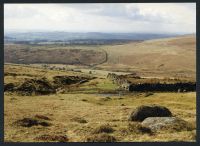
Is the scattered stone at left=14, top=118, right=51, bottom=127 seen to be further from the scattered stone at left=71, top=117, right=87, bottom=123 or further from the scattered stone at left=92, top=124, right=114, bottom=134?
the scattered stone at left=92, top=124, right=114, bottom=134

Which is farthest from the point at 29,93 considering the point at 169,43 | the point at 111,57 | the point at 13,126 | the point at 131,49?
the point at 169,43

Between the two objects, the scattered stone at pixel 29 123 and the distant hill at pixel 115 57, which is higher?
the scattered stone at pixel 29 123

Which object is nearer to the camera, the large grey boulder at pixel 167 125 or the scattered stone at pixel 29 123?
the large grey boulder at pixel 167 125

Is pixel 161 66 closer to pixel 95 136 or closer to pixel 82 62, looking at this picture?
pixel 82 62

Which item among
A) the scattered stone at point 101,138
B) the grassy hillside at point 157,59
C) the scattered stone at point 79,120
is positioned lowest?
the grassy hillside at point 157,59

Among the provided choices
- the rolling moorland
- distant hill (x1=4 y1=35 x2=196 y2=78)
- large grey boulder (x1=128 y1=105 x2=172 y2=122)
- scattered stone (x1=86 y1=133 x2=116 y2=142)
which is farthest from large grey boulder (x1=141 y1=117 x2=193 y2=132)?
distant hill (x1=4 y1=35 x2=196 y2=78)

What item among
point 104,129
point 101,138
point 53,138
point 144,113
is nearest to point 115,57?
point 144,113

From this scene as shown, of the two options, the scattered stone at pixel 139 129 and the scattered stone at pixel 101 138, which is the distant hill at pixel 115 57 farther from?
the scattered stone at pixel 101 138

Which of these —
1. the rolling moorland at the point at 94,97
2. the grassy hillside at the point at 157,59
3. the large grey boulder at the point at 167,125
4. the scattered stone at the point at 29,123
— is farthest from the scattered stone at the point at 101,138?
the grassy hillside at the point at 157,59

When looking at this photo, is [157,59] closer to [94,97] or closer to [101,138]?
[94,97]
